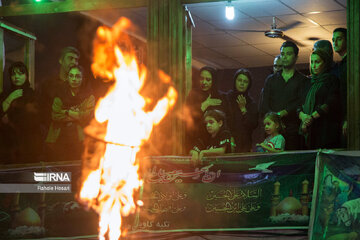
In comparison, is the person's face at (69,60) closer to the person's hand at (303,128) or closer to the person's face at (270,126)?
the person's face at (270,126)

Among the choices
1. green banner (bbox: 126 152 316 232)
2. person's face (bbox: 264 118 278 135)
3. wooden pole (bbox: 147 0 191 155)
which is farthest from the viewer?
wooden pole (bbox: 147 0 191 155)

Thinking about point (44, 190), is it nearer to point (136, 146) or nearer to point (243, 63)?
point (136, 146)

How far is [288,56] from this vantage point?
26.6 ft

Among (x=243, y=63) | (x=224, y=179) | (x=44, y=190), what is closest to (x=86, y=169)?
(x=44, y=190)

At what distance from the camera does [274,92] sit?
8.30 metres

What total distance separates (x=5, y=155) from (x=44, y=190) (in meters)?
1.27

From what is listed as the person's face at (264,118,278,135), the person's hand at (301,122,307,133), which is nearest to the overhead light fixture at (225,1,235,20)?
the person's face at (264,118,278,135)

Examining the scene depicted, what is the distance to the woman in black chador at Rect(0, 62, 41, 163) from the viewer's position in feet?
30.3

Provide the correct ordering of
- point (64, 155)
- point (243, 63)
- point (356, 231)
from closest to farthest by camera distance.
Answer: point (356, 231) → point (64, 155) → point (243, 63)

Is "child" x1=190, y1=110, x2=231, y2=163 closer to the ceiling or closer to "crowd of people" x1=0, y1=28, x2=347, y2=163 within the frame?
"crowd of people" x1=0, y1=28, x2=347, y2=163

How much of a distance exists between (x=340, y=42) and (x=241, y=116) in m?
1.66

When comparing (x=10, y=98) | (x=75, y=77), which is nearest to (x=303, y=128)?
(x=75, y=77)

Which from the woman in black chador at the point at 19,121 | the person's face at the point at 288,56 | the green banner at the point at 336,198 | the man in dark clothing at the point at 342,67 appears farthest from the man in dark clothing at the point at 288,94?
the woman in black chador at the point at 19,121

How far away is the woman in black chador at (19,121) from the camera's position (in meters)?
9.23
